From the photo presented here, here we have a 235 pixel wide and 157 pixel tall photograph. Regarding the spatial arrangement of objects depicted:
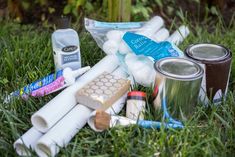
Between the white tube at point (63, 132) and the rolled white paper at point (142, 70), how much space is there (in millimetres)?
231

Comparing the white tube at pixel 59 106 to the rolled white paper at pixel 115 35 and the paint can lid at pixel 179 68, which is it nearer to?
the rolled white paper at pixel 115 35

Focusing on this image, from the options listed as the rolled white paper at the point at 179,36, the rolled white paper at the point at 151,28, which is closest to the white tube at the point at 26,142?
the rolled white paper at the point at 151,28

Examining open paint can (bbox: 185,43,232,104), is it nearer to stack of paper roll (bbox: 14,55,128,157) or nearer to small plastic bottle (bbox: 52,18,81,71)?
stack of paper roll (bbox: 14,55,128,157)

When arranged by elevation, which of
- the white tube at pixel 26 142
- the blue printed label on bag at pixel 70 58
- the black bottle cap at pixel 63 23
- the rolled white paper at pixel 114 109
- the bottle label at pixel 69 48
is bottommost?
the white tube at pixel 26 142

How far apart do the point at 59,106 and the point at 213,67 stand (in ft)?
1.62

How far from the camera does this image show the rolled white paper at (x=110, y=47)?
1.72m

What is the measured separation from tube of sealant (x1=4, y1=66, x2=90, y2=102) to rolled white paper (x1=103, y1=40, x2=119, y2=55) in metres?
0.21

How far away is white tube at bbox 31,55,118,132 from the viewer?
1.38 meters

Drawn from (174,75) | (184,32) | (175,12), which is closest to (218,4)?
(175,12)

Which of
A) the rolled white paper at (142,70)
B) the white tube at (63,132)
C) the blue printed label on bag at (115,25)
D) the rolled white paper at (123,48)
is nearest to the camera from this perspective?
the white tube at (63,132)

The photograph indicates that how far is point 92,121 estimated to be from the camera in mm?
1417

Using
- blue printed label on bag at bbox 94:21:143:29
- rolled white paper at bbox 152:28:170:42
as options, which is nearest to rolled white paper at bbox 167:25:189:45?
rolled white paper at bbox 152:28:170:42

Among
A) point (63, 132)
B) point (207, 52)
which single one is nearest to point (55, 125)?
point (63, 132)

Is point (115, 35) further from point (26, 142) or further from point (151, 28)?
point (26, 142)
